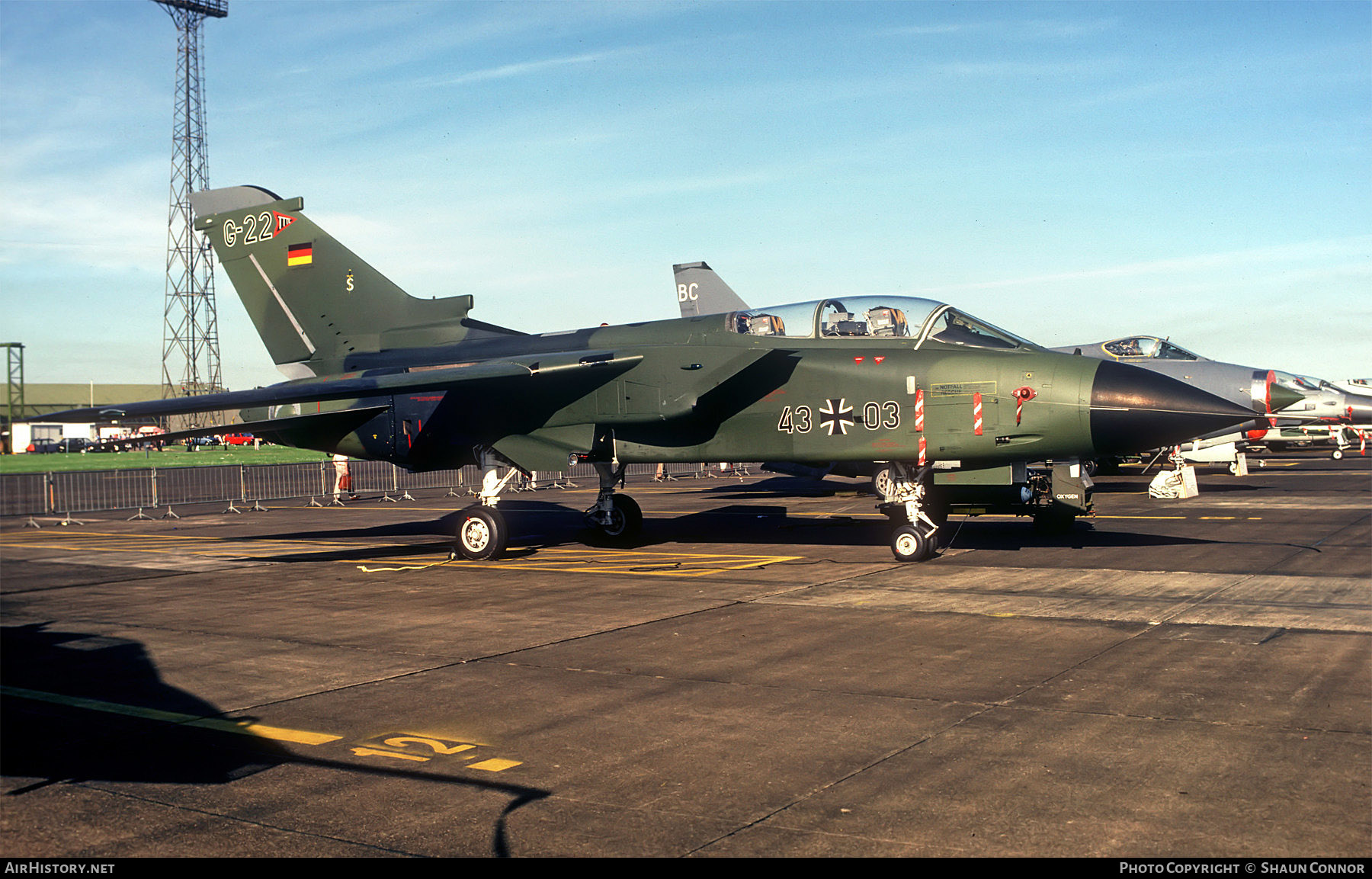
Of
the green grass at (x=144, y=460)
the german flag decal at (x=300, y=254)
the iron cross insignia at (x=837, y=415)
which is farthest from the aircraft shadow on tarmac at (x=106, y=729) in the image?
the green grass at (x=144, y=460)

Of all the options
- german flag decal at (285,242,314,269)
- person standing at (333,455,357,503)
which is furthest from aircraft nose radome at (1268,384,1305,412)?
Result: person standing at (333,455,357,503)

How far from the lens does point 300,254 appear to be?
17016 mm

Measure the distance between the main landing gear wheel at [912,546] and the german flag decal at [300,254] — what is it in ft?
34.7

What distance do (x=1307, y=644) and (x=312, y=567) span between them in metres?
11.7

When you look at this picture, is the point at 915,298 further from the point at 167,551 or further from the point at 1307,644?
the point at 167,551

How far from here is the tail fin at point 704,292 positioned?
2912 cm

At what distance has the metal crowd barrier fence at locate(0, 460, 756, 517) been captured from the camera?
28.0 m

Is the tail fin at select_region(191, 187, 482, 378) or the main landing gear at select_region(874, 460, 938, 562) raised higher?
the tail fin at select_region(191, 187, 482, 378)

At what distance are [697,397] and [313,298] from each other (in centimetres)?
748

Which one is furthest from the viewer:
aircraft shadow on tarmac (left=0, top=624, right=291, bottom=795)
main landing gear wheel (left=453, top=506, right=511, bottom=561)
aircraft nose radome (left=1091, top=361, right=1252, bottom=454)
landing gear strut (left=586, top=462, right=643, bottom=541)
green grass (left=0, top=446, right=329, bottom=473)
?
green grass (left=0, top=446, right=329, bottom=473)

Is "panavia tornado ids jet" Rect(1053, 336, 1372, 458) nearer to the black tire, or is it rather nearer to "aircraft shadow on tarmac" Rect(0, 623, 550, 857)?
the black tire

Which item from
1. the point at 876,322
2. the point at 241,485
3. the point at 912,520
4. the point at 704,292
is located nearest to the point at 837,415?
the point at 876,322

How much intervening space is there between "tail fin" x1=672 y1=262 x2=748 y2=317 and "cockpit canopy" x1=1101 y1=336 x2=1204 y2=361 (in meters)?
9.88

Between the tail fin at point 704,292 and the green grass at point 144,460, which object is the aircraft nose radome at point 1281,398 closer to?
the tail fin at point 704,292
